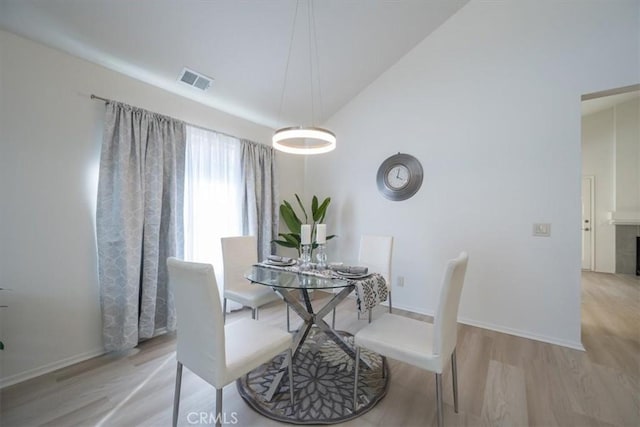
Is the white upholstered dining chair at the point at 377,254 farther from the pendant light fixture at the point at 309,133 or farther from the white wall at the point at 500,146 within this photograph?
the pendant light fixture at the point at 309,133

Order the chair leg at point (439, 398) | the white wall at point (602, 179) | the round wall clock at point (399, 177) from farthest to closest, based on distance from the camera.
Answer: the white wall at point (602, 179) < the round wall clock at point (399, 177) < the chair leg at point (439, 398)

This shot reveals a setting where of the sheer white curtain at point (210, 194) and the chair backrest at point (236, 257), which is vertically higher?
the sheer white curtain at point (210, 194)

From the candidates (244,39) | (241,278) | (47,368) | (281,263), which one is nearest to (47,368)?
(47,368)

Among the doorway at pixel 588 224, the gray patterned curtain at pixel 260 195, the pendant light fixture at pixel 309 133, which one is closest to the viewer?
the pendant light fixture at pixel 309 133

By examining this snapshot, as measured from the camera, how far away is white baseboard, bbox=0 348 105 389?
1834mm

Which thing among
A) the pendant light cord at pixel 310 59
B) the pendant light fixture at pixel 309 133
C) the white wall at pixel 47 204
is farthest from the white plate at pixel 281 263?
the pendant light cord at pixel 310 59

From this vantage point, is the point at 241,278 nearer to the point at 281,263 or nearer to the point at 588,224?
the point at 281,263

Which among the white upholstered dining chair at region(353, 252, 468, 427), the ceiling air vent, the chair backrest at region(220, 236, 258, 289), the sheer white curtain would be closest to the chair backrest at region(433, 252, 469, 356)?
the white upholstered dining chair at region(353, 252, 468, 427)

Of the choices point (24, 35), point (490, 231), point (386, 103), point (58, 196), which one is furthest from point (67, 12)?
point (490, 231)

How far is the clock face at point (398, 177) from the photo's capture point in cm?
342

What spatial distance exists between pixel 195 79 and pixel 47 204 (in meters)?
1.64

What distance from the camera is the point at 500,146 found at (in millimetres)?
2840

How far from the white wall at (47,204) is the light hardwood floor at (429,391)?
0.26 meters

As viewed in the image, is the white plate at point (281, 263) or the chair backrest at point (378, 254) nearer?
the white plate at point (281, 263)
